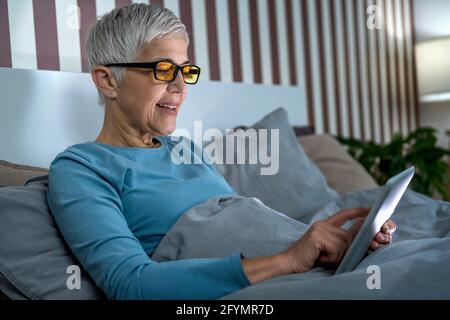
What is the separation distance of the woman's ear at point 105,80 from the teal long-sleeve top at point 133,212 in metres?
0.15

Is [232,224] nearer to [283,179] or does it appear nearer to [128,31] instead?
[128,31]

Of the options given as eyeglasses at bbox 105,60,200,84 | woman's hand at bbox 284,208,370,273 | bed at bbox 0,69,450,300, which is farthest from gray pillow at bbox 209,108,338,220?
woman's hand at bbox 284,208,370,273

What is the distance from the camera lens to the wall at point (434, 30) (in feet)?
14.5

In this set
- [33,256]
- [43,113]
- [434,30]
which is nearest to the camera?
[33,256]

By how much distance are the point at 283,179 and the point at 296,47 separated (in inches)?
54.8

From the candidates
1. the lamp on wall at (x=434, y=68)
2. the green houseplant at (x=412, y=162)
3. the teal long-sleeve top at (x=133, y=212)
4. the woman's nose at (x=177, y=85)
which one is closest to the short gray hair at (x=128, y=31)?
the woman's nose at (x=177, y=85)

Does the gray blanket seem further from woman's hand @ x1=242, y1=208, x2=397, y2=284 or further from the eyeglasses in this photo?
the eyeglasses

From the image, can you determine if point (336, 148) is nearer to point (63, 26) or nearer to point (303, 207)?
point (303, 207)

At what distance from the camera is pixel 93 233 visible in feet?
3.35

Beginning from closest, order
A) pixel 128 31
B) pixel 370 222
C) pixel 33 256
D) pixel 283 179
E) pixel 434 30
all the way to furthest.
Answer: pixel 370 222 → pixel 33 256 → pixel 128 31 → pixel 283 179 → pixel 434 30

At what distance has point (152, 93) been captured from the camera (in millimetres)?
1384

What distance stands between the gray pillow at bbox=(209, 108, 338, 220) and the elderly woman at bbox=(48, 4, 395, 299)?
16.2 inches

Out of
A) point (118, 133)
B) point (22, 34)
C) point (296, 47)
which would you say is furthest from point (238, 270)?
point (296, 47)
